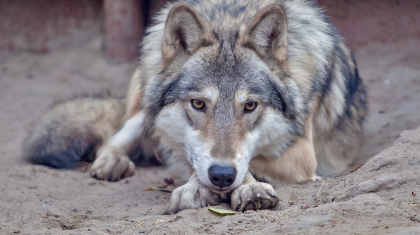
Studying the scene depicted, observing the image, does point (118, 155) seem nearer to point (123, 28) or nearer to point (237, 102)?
point (237, 102)

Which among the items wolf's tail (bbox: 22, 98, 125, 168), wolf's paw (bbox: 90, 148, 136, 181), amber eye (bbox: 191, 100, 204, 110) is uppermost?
amber eye (bbox: 191, 100, 204, 110)

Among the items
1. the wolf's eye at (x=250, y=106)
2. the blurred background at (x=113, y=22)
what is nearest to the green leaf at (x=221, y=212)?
the wolf's eye at (x=250, y=106)

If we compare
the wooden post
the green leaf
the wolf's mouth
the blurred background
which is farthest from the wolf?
the wooden post

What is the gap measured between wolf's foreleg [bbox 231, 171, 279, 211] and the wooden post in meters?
4.63

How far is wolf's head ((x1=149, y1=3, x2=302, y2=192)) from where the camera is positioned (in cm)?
281

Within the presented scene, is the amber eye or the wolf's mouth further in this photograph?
the amber eye

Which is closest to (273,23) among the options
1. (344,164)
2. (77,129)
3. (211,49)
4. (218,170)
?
(211,49)

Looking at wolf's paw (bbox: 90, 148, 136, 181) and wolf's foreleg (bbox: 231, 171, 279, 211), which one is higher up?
wolf's foreleg (bbox: 231, 171, 279, 211)

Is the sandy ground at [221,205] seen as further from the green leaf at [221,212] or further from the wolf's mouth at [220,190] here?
the wolf's mouth at [220,190]

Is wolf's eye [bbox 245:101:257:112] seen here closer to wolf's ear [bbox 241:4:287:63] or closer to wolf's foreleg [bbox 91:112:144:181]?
wolf's ear [bbox 241:4:287:63]

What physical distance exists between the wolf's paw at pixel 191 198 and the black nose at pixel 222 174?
204 millimetres

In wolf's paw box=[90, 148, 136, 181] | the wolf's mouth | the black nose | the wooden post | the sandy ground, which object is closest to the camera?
the sandy ground

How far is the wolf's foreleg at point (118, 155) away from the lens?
A: 4254mm

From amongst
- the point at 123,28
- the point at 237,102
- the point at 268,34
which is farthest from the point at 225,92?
the point at 123,28
